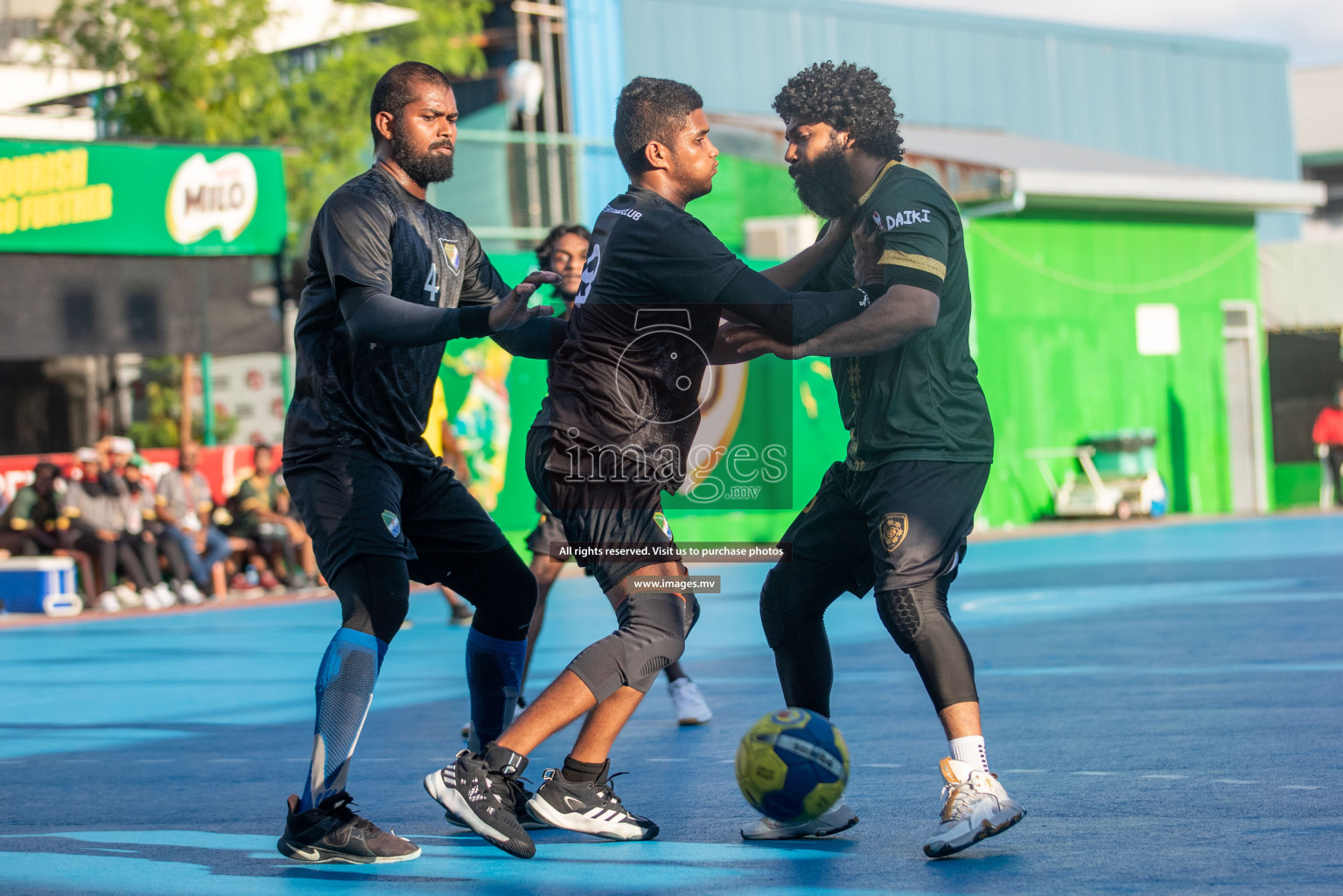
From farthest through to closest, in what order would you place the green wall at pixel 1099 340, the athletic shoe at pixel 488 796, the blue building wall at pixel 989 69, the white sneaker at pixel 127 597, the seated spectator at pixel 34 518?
the blue building wall at pixel 989 69
the green wall at pixel 1099 340
the seated spectator at pixel 34 518
the white sneaker at pixel 127 597
the athletic shoe at pixel 488 796

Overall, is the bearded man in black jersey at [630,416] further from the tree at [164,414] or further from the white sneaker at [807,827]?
the tree at [164,414]

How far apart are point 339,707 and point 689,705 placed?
2729 millimetres

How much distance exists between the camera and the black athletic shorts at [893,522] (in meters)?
4.46

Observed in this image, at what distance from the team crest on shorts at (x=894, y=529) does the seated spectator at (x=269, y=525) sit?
39.9ft

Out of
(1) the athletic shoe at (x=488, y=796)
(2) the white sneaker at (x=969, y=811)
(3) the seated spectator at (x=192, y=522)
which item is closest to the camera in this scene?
(2) the white sneaker at (x=969, y=811)

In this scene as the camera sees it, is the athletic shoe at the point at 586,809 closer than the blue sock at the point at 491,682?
Yes

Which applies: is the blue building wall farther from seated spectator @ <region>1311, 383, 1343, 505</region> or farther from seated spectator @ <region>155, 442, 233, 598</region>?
seated spectator @ <region>155, 442, 233, 598</region>

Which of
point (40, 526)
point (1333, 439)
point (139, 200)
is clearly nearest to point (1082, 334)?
point (1333, 439)

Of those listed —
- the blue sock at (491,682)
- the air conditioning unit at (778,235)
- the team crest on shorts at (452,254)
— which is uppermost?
the air conditioning unit at (778,235)

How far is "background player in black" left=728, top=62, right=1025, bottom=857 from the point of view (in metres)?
4.37

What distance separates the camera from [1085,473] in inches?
943

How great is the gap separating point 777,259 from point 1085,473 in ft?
21.3

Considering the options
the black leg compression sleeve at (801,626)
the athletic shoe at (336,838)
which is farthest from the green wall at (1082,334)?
the athletic shoe at (336,838)

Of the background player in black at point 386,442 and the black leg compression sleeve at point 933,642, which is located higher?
the background player in black at point 386,442
